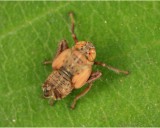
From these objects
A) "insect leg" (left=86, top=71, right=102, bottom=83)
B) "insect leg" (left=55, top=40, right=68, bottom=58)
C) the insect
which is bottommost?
"insect leg" (left=86, top=71, right=102, bottom=83)

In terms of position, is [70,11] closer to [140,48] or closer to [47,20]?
[47,20]

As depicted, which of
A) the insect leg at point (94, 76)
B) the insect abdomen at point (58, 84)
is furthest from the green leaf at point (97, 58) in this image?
the insect abdomen at point (58, 84)

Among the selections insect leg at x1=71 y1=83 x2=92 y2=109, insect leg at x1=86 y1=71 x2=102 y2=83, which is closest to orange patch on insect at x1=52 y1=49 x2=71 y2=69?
insect leg at x1=86 y1=71 x2=102 y2=83

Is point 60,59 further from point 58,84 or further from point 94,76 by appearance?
point 94,76

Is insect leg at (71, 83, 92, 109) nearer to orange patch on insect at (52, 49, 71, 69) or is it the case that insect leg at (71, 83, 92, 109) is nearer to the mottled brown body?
the mottled brown body

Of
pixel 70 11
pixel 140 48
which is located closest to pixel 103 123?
pixel 140 48

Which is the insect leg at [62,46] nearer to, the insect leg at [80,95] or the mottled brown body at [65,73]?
the mottled brown body at [65,73]
